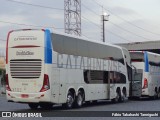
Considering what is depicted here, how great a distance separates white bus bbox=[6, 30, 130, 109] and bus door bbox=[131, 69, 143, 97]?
836 centimetres

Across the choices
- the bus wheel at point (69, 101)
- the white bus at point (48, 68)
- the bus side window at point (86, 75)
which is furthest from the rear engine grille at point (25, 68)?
the bus side window at point (86, 75)

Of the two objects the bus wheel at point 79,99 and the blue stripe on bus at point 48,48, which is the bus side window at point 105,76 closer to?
the bus wheel at point 79,99

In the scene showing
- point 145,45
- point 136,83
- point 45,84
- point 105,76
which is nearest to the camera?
point 45,84

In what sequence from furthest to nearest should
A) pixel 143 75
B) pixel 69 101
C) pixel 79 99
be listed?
pixel 143 75, pixel 79 99, pixel 69 101

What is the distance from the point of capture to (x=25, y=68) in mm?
21203

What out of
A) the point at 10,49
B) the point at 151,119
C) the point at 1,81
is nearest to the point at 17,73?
the point at 10,49

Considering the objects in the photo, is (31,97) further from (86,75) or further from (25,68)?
(86,75)

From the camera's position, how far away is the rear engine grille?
2100 cm

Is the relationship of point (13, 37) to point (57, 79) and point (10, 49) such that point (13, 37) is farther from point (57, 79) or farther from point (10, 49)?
point (57, 79)

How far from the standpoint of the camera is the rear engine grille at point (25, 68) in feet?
68.9

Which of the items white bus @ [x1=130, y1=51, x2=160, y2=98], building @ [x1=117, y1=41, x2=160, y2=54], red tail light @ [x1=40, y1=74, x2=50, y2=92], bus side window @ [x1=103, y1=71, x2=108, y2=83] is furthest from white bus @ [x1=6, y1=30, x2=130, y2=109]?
building @ [x1=117, y1=41, x2=160, y2=54]

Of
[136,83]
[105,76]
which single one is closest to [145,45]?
[136,83]

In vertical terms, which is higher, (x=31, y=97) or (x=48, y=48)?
(x=48, y=48)

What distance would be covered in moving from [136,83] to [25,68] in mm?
13704
